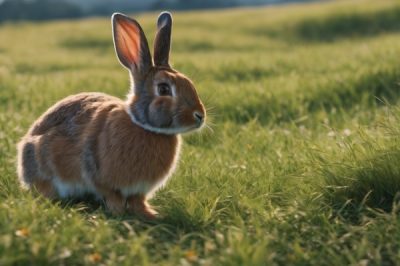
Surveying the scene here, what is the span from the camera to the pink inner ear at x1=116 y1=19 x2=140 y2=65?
4680 mm

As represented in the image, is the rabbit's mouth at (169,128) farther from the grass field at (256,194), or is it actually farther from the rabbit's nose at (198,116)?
the grass field at (256,194)

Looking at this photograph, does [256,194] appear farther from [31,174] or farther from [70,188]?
[31,174]

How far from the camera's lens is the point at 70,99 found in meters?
5.17

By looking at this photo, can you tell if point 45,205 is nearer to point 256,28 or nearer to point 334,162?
point 334,162

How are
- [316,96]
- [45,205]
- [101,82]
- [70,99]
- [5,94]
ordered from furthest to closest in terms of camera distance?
1. [101,82]
2. [5,94]
3. [316,96]
4. [70,99]
5. [45,205]

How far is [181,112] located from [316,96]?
4.82 metres

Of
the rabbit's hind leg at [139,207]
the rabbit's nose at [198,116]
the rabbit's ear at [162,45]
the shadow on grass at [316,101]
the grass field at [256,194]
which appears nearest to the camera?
the grass field at [256,194]

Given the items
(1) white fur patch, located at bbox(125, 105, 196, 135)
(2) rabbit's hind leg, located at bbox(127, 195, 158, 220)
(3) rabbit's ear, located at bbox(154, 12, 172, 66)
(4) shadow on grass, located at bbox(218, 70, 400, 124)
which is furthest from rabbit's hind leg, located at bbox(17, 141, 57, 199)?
(4) shadow on grass, located at bbox(218, 70, 400, 124)

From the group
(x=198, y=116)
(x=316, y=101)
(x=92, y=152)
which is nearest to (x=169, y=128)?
(x=198, y=116)

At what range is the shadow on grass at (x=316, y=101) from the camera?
8.20 metres

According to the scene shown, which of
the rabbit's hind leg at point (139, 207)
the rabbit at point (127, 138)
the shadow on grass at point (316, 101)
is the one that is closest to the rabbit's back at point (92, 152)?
the rabbit at point (127, 138)

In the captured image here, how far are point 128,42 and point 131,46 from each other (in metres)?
0.04

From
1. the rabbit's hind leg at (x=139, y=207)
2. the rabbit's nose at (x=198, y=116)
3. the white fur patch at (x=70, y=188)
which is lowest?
the rabbit's hind leg at (x=139, y=207)

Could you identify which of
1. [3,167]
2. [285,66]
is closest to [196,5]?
[285,66]
